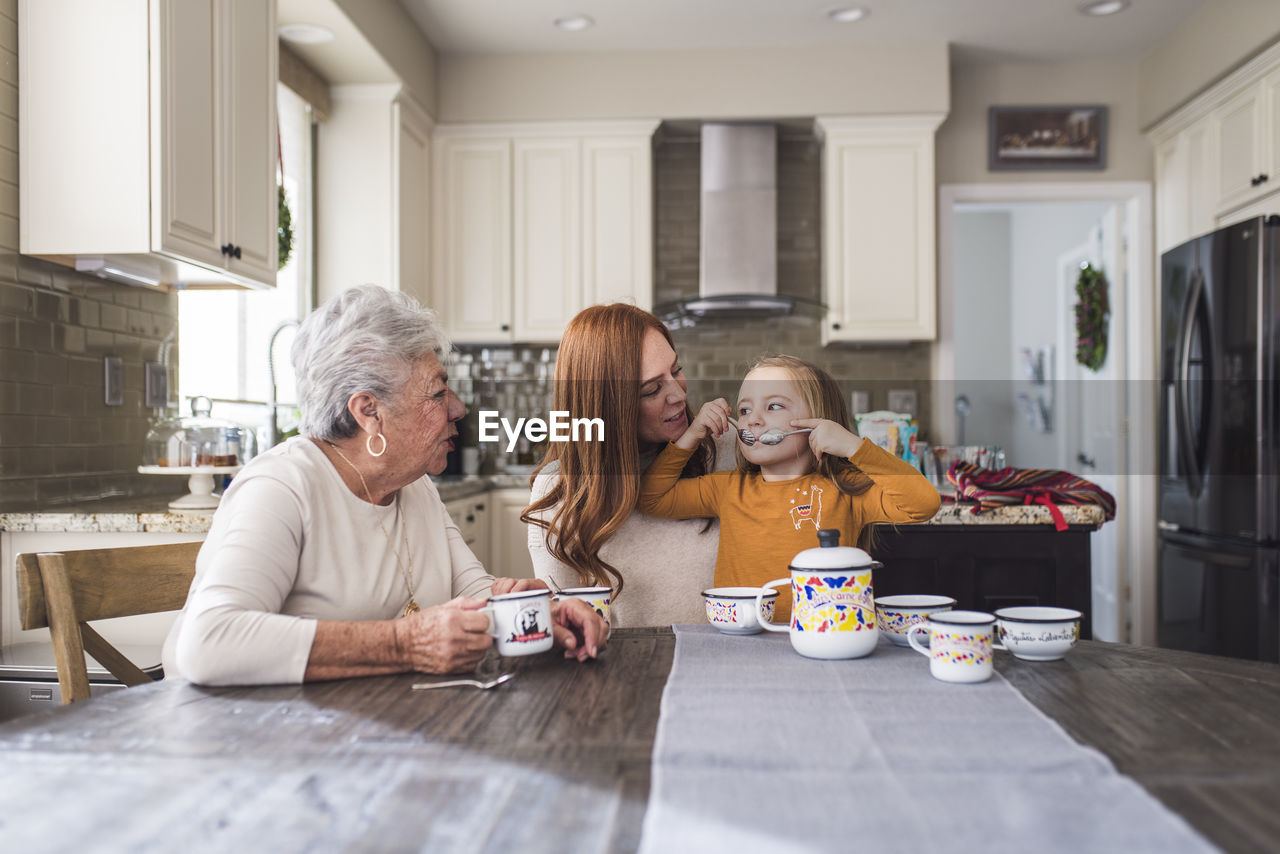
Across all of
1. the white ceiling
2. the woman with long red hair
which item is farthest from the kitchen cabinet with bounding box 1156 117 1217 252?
the woman with long red hair

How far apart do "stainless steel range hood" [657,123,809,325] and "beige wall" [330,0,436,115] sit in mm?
1339

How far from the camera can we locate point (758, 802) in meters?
0.78

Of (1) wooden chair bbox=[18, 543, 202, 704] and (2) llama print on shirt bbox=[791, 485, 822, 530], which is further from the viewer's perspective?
(2) llama print on shirt bbox=[791, 485, 822, 530]

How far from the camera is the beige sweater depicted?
1968 millimetres

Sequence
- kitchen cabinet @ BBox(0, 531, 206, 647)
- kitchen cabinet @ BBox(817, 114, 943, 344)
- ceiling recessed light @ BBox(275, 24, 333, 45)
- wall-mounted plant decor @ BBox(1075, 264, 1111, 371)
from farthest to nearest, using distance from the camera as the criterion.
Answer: wall-mounted plant decor @ BBox(1075, 264, 1111, 371), kitchen cabinet @ BBox(817, 114, 943, 344), ceiling recessed light @ BBox(275, 24, 333, 45), kitchen cabinet @ BBox(0, 531, 206, 647)

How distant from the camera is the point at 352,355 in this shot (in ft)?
4.90

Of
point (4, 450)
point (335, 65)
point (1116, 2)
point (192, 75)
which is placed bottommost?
point (4, 450)

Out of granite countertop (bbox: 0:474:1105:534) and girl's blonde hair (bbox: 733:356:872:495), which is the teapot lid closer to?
girl's blonde hair (bbox: 733:356:872:495)

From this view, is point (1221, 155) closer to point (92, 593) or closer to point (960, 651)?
point (960, 651)

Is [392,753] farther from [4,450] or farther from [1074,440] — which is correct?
[1074,440]

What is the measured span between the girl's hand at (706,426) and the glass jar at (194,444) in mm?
1322

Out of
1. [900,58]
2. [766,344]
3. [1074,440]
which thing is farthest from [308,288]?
[1074,440]

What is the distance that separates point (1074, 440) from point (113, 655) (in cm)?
549

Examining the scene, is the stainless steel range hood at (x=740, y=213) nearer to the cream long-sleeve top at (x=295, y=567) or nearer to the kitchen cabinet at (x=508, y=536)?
the kitchen cabinet at (x=508, y=536)
